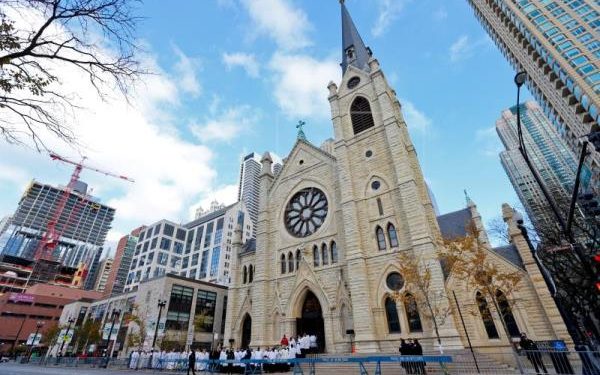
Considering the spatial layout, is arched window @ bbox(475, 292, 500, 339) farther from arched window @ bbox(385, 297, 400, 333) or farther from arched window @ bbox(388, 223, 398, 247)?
arched window @ bbox(388, 223, 398, 247)

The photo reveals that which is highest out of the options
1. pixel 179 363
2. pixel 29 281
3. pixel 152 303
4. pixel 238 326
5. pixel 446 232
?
pixel 29 281

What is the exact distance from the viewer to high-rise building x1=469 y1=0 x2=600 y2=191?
35.1 m

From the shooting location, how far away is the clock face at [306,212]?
2520 centimetres

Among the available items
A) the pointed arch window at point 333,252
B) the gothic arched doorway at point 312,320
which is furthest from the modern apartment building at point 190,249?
the pointed arch window at point 333,252

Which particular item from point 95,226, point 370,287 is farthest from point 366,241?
point 95,226

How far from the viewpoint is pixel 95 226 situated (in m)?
174

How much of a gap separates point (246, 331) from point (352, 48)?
31.2m

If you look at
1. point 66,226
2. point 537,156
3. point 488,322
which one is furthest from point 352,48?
point 66,226

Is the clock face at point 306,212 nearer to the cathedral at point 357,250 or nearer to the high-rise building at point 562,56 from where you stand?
the cathedral at point 357,250

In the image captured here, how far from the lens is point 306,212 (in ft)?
85.8

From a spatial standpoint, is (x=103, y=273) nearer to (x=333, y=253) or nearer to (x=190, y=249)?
(x=190, y=249)

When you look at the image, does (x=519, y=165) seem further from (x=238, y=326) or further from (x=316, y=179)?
(x=238, y=326)

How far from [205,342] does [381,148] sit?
3098 centimetres

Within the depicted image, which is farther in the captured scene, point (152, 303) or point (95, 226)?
point (95, 226)
